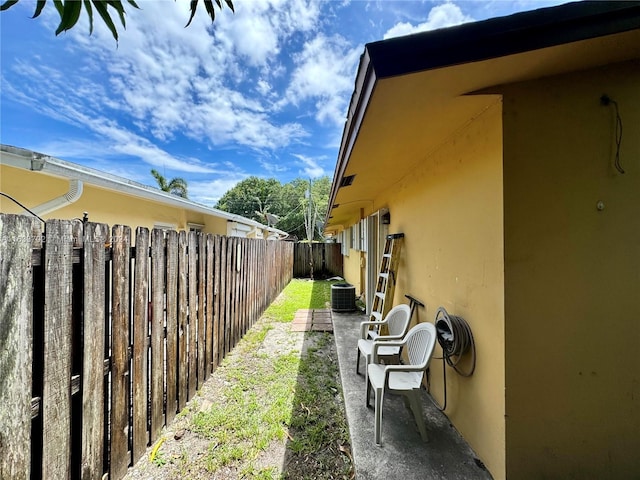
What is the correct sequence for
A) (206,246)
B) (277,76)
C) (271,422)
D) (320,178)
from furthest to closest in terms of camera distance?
(320,178), (277,76), (206,246), (271,422)

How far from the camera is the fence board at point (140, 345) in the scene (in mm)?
2129

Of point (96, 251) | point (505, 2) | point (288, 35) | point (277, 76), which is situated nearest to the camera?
point (96, 251)

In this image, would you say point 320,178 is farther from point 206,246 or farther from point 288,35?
point 206,246

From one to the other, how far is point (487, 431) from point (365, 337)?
183cm

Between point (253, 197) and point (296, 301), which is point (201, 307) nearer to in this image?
point (296, 301)

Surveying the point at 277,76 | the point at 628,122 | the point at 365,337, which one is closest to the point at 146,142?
the point at 277,76

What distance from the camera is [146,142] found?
25906 millimetres

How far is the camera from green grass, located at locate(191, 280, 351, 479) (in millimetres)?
2191

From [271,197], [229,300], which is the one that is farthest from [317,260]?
[271,197]

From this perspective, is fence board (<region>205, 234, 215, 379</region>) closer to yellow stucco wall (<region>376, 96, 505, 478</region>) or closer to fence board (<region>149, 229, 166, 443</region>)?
fence board (<region>149, 229, 166, 443</region>)

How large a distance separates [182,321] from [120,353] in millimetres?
900

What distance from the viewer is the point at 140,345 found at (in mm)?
2201

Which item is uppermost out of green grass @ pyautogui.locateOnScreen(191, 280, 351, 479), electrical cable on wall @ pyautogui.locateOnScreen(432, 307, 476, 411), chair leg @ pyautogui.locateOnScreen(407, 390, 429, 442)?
electrical cable on wall @ pyautogui.locateOnScreen(432, 307, 476, 411)

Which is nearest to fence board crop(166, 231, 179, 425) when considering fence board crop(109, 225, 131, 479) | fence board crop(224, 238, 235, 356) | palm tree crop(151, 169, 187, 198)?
fence board crop(109, 225, 131, 479)
